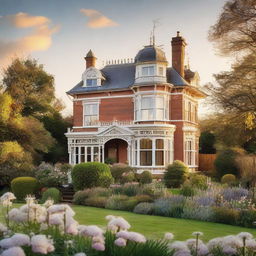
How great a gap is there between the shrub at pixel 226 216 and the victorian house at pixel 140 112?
48.5 feet

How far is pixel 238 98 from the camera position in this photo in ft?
70.2

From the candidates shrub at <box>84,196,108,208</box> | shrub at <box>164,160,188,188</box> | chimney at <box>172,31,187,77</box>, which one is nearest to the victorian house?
chimney at <box>172,31,187,77</box>

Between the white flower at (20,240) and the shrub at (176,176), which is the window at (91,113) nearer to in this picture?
the shrub at (176,176)

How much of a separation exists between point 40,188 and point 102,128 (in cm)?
979

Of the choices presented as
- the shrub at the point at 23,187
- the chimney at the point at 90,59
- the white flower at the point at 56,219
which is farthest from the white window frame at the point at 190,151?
the white flower at the point at 56,219

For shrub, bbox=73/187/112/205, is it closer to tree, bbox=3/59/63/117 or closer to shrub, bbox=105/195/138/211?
shrub, bbox=105/195/138/211

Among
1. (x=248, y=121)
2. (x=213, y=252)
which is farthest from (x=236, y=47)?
(x=213, y=252)

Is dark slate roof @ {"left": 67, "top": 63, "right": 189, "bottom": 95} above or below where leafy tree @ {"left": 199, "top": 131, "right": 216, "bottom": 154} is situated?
above

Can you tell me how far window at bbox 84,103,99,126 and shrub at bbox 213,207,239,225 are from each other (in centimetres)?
1911

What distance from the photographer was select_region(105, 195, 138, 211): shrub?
1489 cm

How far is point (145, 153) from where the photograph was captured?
92.0 feet

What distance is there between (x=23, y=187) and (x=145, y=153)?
10.7m

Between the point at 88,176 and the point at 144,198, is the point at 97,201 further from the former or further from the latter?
the point at 88,176

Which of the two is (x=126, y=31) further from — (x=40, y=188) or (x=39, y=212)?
(x=40, y=188)
